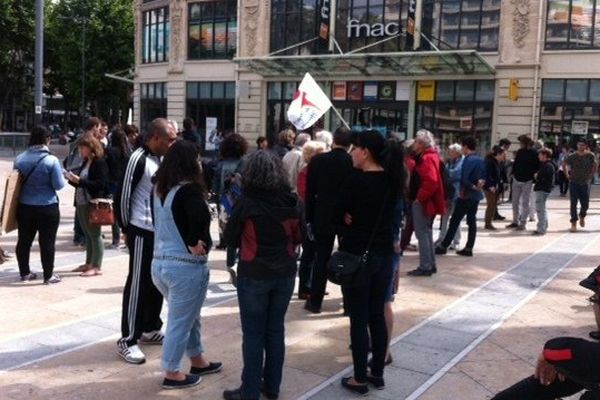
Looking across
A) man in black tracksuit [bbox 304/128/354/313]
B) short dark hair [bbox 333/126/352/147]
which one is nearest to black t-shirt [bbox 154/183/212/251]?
man in black tracksuit [bbox 304/128/354/313]

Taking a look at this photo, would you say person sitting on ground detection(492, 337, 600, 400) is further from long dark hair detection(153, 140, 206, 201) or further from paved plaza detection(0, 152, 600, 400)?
long dark hair detection(153, 140, 206, 201)

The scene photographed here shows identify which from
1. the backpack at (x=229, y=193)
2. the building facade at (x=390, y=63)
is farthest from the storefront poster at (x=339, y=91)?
the backpack at (x=229, y=193)

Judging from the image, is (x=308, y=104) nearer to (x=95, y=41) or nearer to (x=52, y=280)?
(x=52, y=280)

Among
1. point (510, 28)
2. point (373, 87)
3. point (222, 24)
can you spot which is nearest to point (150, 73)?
point (222, 24)

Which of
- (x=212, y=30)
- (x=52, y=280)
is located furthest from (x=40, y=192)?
(x=212, y=30)

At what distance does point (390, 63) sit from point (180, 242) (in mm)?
25664

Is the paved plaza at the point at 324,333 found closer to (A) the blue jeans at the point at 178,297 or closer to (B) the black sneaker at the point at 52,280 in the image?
(B) the black sneaker at the point at 52,280

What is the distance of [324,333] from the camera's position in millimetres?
6160

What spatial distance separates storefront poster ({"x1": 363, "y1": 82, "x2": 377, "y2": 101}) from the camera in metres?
31.0

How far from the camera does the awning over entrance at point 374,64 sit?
2677 cm

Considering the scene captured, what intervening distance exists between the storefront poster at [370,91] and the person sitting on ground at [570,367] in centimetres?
2822

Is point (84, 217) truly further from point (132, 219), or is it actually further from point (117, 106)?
point (117, 106)

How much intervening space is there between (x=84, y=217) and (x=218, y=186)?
5.59 feet

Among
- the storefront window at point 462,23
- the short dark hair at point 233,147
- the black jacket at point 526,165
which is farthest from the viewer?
the storefront window at point 462,23
